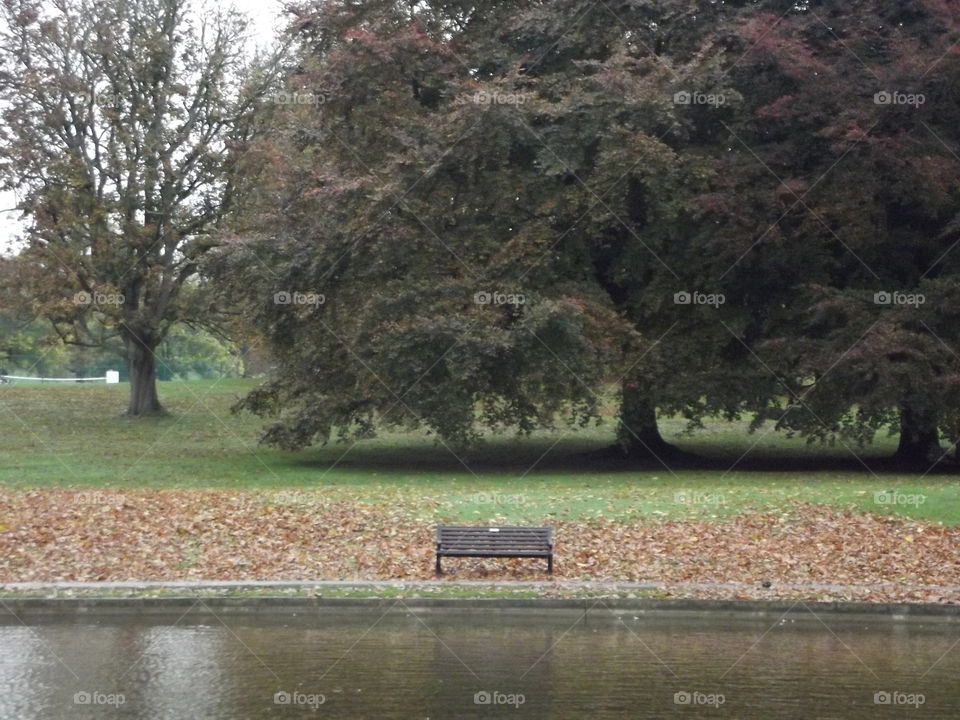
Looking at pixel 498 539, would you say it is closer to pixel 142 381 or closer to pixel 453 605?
pixel 453 605

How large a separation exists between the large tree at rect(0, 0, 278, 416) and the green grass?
4.10 metres

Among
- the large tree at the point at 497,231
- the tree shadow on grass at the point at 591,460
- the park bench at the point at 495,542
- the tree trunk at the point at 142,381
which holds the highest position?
the large tree at the point at 497,231

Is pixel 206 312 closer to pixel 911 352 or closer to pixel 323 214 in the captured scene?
pixel 323 214

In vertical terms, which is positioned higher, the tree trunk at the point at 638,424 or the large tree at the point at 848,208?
the large tree at the point at 848,208

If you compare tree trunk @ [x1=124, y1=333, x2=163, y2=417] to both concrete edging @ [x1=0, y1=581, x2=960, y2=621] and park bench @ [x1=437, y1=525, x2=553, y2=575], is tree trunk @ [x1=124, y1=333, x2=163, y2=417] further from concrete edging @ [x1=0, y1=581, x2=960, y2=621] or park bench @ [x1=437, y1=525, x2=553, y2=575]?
concrete edging @ [x1=0, y1=581, x2=960, y2=621]

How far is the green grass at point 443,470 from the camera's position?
19.3 metres

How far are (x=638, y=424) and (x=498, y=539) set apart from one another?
15.9 metres

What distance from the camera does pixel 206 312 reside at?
41625mm

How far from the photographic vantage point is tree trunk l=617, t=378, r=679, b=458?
91.2 feet

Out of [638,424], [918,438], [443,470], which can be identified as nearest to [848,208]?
[918,438]

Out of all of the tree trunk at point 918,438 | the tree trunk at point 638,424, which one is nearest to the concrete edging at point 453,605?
the tree trunk at point 918,438

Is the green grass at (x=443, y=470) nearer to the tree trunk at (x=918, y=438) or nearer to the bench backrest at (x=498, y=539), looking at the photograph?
the tree trunk at (x=918, y=438)

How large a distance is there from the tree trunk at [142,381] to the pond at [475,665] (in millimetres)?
30548

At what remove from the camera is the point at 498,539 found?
1485 cm
